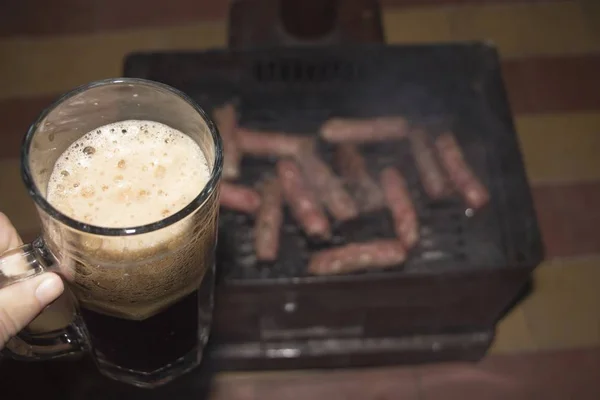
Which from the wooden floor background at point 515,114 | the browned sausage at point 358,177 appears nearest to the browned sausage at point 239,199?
the browned sausage at point 358,177

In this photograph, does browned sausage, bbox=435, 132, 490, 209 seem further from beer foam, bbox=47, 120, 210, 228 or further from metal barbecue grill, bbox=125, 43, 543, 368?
beer foam, bbox=47, 120, 210, 228

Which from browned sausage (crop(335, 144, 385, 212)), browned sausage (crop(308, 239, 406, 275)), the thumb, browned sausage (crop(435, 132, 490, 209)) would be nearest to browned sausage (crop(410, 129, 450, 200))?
browned sausage (crop(435, 132, 490, 209))

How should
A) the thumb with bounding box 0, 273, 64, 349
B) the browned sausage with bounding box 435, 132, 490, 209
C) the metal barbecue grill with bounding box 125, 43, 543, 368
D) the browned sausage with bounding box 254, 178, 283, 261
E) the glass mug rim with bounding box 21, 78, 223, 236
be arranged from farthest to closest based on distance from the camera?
the browned sausage with bounding box 435, 132, 490, 209
the browned sausage with bounding box 254, 178, 283, 261
the metal barbecue grill with bounding box 125, 43, 543, 368
the thumb with bounding box 0, 273, 64, 349
the glass mug rim with bounding box 21, 78, 223, 236

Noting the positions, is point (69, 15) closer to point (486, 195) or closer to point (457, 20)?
point (457, 20)

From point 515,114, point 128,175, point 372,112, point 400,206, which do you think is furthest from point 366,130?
point 128,175

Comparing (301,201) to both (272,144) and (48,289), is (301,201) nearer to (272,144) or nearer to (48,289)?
(272,144)

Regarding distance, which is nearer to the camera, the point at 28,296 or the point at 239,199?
the point at 28,296

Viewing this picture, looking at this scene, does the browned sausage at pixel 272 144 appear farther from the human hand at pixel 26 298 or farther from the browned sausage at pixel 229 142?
the human hand at pixel 26 298
